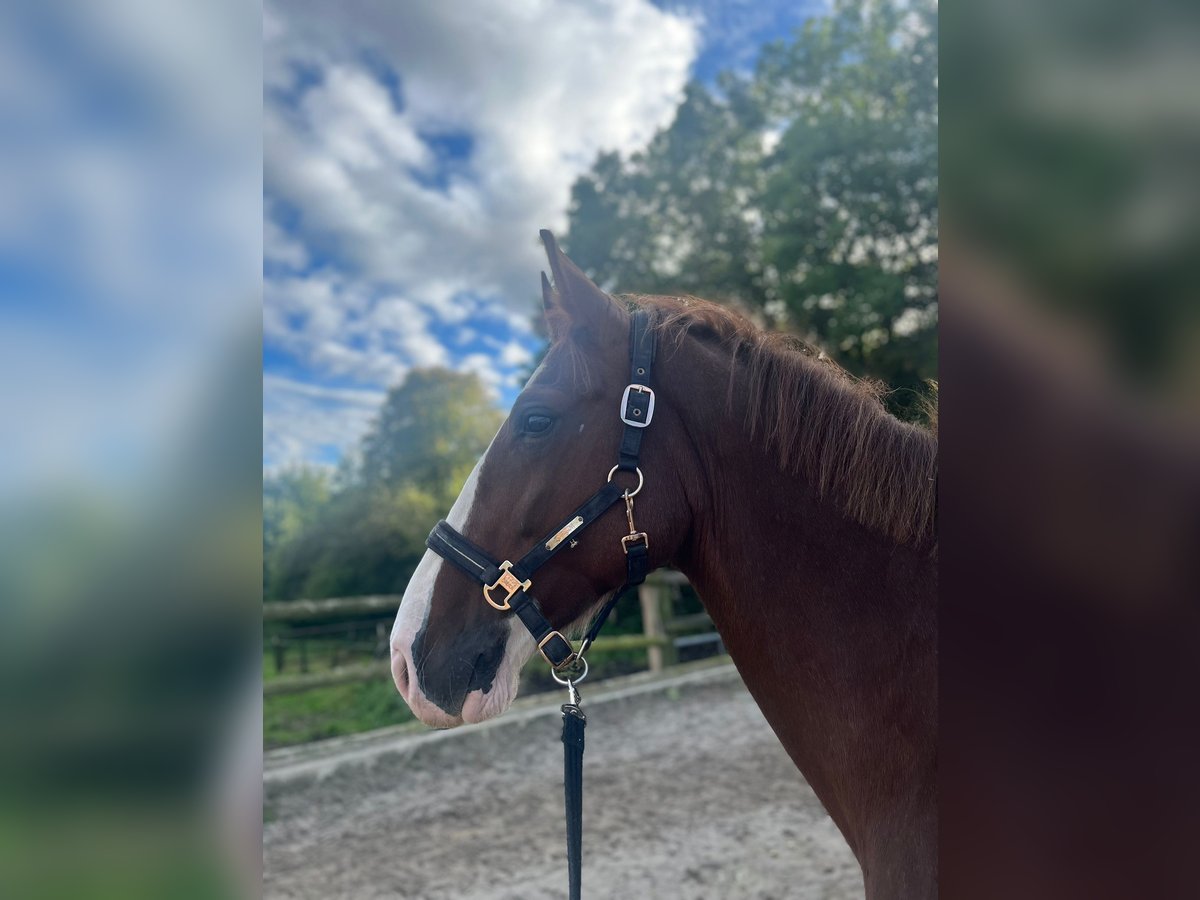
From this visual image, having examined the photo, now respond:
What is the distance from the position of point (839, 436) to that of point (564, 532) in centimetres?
61

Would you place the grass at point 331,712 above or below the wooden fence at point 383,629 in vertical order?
below

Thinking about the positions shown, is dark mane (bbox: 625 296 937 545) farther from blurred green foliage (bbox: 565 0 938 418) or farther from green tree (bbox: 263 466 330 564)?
blurred green foliage (bbox: 565 0 938 418)

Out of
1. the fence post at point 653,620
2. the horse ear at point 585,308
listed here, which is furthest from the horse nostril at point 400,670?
the fence post at point 653,620

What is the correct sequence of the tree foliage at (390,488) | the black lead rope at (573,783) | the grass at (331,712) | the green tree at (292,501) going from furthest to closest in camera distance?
the tree foliage at (390,488) < the green tree at (292,501) < the grass at (331,712) < the black lead rope at (573,783)

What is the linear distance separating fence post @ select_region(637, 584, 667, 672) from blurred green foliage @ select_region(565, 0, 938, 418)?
3301mm

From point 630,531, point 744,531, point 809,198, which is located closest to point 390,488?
point 809,198

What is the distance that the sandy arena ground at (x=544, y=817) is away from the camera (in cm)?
349

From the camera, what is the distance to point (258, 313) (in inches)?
26.5

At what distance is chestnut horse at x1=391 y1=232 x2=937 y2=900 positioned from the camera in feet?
4.39

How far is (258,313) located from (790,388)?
1087 mm

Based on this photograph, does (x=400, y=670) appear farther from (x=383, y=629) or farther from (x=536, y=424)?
(x=383, y=629)

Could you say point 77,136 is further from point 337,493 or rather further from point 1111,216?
point 337,493

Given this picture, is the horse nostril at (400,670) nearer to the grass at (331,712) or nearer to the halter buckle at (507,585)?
the halter buckle at (507,585)

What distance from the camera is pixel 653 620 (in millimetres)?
7707
